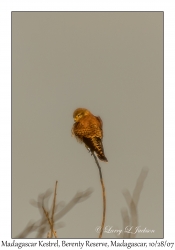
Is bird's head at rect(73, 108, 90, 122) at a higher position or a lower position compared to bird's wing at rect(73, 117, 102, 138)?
higher

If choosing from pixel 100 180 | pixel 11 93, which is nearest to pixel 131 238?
pixel 100 180

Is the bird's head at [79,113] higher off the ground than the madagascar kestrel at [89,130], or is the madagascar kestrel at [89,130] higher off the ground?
the bird's head at [79,113]

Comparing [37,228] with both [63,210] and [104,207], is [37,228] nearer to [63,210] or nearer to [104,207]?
[63,210]

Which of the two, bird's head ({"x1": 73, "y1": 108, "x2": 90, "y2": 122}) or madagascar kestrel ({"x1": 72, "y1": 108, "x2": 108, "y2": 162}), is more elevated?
bird's head ({"x1": 73, "y1": 108, "x2": 90, "y2": 122})

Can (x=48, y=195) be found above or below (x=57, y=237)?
above

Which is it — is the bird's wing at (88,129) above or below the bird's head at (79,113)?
below

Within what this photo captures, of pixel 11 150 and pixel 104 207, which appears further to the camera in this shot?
pixel 11 150

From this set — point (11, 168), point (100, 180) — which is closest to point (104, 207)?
point (100, 180)
